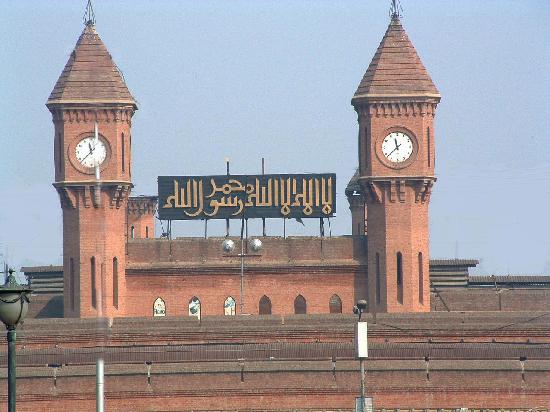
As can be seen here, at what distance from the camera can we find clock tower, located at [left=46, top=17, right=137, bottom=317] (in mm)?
90375

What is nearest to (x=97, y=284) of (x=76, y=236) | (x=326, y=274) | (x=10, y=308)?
(x=76, y=236)

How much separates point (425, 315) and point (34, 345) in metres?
16.9

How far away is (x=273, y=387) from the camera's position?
67062 mm

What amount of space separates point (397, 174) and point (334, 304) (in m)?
7.10

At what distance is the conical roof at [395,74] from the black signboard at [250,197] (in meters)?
5.02

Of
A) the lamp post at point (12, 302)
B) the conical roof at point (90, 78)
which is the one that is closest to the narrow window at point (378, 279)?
the conical roof at point (90, 78)

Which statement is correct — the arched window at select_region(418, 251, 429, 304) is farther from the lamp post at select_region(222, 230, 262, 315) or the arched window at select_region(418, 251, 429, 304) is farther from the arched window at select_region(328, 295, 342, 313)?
the lamp post at select_region(222, 230, 262, 315)

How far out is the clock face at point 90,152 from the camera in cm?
9119

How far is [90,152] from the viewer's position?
3597 inches

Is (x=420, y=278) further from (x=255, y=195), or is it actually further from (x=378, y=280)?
(x=255, y=195)

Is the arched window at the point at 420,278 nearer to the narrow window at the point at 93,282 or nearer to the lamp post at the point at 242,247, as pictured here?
the lamp post at the point at 242,247

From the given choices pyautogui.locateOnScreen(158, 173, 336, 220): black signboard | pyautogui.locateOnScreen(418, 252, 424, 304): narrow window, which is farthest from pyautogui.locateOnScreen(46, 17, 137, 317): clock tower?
pyautogui.locateOnScreen(418, 252, 424, 304): narrow window

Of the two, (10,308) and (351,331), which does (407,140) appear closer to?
(351,331)

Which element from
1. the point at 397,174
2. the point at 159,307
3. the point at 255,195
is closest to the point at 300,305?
the point at 255,195
